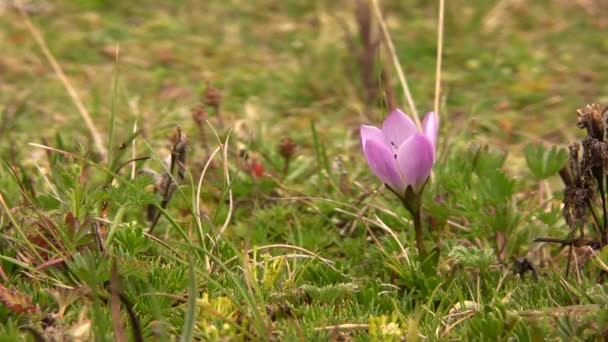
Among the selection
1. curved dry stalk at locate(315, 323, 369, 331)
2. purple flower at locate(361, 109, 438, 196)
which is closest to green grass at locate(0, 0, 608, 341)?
curved dry stalk at locate(315, 323, 369, 331)

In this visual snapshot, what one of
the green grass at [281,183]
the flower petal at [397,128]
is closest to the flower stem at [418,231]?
the green grass at [281,183]

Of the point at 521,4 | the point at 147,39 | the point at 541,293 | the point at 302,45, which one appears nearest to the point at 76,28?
the point at 147,39

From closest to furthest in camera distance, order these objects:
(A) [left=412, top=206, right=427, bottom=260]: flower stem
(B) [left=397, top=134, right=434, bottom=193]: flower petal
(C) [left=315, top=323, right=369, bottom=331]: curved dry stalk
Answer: (C) [left=315, top=323, right=369, bottom=331]: curved dry stalk → (B) [left=397, top=134, right=434, bottom=193]: flower petal → (A) [left=412, top=206, right=427, bottom=260]: flower stem

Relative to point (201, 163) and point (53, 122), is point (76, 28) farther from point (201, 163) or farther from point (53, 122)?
point (201, 163)

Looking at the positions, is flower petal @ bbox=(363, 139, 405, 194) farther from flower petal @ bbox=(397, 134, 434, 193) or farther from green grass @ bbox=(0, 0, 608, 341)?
green grass @ bbox=(0, 0, 608, 341)

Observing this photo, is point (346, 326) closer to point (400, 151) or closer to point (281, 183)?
point (400, 151)
